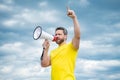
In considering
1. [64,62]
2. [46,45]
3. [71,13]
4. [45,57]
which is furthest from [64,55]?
[71,13]

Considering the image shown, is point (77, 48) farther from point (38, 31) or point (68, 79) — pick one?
point (38, 31)

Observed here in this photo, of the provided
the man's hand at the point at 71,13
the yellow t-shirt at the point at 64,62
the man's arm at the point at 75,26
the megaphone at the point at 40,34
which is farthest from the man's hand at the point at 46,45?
the man's hand at the point at 71,13

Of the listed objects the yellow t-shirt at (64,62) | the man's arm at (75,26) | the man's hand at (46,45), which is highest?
the man's arm at (75,26)

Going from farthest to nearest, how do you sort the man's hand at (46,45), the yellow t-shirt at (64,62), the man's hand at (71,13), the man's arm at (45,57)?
the man's hand at (46,45) → the man's arm at (45,57) → the yellow t-shirt at (64,62) → the man's hand at (71,13)

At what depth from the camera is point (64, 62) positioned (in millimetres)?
6102

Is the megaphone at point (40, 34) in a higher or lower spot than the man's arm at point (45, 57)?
higher

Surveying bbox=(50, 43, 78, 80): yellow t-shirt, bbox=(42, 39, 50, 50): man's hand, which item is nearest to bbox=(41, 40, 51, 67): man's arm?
bbox=(42, 39, 50, 50): man's hand

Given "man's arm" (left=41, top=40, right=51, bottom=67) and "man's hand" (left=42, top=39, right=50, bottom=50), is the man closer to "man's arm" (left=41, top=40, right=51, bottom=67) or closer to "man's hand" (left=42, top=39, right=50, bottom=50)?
"man's arm" (left=41, top=40, right=51, bottom=67)

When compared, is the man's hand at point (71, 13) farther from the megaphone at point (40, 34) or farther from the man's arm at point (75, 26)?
the megaphone at point (40, 34)

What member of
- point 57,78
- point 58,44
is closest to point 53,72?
point 57,78

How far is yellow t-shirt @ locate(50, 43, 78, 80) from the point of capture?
19.9 feet

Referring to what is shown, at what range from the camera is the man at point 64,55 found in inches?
237

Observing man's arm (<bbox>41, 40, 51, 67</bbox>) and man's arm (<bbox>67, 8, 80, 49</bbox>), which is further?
man's arm (<bbox>41, 40, 51, 67</bbox>)

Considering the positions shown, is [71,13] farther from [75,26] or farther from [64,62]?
[64,62]
